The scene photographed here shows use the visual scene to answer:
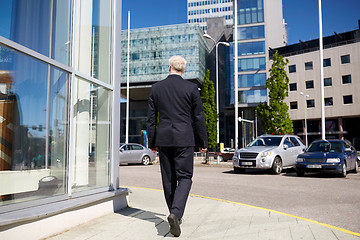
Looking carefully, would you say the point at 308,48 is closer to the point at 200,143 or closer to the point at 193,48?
the point at 193,48

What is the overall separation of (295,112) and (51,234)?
172 ft

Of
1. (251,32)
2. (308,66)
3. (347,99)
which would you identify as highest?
(251,32)

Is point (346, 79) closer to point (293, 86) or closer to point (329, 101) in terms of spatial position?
point (329, 101)

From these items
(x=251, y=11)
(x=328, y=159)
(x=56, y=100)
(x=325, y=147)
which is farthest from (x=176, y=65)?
(x=251, y=11)

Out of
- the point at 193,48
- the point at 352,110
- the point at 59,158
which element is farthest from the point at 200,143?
the point at 193,48

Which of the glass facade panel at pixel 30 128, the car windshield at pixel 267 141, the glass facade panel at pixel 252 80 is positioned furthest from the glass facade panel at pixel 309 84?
the glass facade panel at pixel 30 128

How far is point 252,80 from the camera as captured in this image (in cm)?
5634

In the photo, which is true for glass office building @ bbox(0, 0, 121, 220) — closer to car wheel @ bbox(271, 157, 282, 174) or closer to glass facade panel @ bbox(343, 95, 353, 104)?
car wheel @ bbox(271, 157, 282, 174)

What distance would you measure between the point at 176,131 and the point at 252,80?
54.4 meters

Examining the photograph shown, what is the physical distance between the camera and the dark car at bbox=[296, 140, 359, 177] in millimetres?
11672

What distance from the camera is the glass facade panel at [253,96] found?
55559 mm

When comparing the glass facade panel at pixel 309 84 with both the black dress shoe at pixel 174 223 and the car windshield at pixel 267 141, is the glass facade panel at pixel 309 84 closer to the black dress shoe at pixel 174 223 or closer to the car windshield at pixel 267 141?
the car windshield at pixel 267 141

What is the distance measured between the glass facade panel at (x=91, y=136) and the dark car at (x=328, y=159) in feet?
29.4

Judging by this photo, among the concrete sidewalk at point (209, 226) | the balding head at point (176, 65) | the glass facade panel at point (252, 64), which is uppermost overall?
the glass facade panel at point (252, 64)
